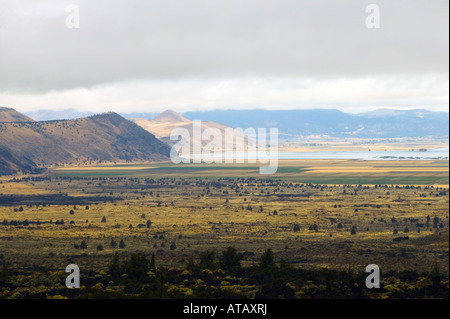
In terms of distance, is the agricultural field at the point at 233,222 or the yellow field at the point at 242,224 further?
the yellow field at the point at 242,224

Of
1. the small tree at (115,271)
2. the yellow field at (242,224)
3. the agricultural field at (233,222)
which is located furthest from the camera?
the yellow field at (242,224)

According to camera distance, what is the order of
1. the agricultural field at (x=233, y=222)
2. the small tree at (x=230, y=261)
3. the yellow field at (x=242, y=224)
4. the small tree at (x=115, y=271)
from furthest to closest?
1. the yellow field at (x=242, y=224)
2. the agricultural field at (x=233, y=222)
3. the small tree at (x=230, y=261)
4. the small tree at (x=115, y=271)

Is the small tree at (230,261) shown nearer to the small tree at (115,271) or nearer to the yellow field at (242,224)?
the yellow field at (242,224)

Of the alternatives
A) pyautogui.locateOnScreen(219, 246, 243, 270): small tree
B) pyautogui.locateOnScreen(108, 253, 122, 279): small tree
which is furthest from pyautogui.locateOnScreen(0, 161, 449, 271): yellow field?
pyautogui.locateOnScreen(108, 253, 122, 279): small tree

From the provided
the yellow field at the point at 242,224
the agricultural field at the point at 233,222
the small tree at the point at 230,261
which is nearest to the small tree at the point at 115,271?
the agricultural field at the point at 233,222

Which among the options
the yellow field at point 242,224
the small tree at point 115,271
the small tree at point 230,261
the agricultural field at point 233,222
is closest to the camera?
the small tree at point 115,271

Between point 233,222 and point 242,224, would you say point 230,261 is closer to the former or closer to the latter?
point 242,224

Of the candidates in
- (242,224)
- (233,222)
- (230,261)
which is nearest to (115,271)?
(230,261)

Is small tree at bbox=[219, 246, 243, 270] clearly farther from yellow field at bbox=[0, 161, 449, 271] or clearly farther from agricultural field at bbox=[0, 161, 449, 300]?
yellow field at bbox=[0, 161, 449, 271]

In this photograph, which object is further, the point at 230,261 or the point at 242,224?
the point at 242,224

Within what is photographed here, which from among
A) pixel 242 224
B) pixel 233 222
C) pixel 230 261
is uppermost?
pixel 230 261
